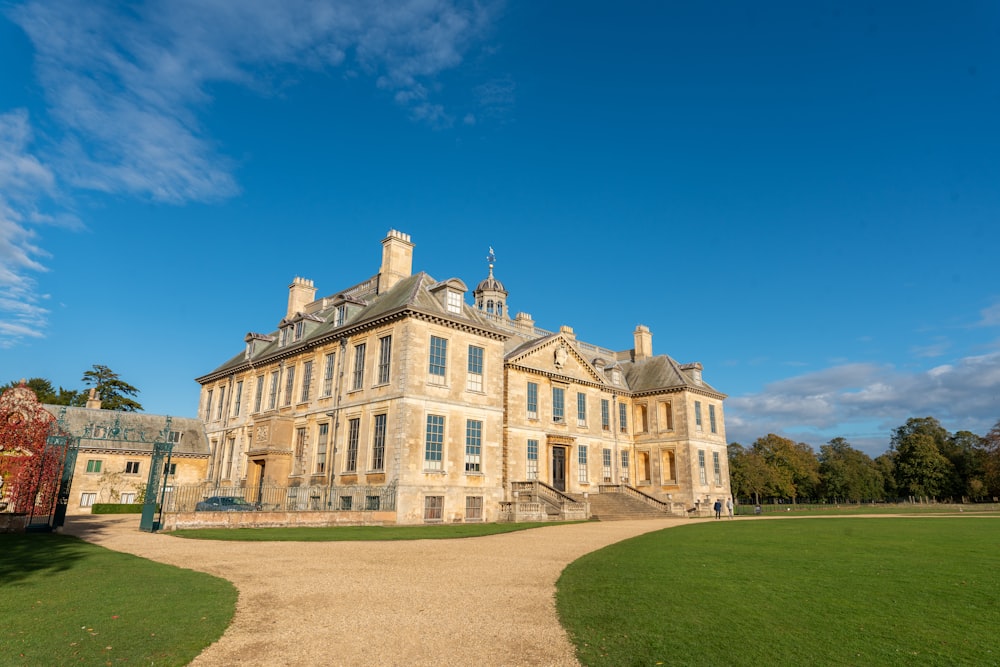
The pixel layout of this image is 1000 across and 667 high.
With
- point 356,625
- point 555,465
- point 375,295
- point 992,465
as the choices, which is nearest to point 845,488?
point 992,465

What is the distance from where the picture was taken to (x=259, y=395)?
38.3 metres

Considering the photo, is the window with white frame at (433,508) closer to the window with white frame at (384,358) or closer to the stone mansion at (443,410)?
the stone mansion at (443,410)

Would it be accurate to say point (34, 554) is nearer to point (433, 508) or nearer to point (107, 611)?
point (107, 611)

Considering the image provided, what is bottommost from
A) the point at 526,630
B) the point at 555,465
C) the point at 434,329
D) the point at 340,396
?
the point at 526,630

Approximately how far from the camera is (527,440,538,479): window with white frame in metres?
35.5

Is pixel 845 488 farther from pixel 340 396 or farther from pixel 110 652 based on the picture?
pixel 110 652

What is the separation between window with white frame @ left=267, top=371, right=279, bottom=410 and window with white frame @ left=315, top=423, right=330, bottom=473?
613cm

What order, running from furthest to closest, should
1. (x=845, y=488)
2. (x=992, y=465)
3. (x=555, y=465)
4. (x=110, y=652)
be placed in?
(x=845, y=488)
(x=992, y=465)
(x=555, y=465)
(x=110, y=652)

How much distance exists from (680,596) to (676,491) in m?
36.1

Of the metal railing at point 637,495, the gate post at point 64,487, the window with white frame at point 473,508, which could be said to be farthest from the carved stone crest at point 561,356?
the gate post at point 64,487

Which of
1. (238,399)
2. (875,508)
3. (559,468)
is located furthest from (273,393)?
(875,508)

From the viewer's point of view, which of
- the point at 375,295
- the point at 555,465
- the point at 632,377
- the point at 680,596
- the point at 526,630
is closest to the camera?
the point at 526,630

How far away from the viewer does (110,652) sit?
6.04 meters

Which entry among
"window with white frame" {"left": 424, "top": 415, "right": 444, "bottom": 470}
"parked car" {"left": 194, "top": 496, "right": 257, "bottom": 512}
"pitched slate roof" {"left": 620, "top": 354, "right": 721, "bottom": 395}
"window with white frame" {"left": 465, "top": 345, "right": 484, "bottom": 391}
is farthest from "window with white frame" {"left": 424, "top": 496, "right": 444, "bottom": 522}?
"pitched slate roof" {"left": 620, "top": 354, "right": 721, "bottom": 395}
